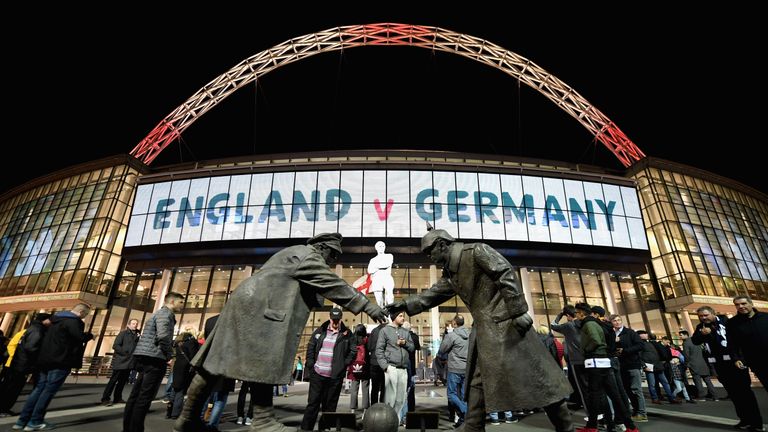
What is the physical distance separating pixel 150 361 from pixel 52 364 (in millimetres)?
2199

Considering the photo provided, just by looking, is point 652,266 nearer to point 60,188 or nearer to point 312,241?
point 312,241

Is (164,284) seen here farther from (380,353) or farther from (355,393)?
(380,353)

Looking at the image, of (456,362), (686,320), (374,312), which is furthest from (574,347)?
(686,320)

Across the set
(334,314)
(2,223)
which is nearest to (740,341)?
(334,314)

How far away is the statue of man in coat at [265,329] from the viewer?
366cm

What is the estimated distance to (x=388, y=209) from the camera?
1054 inches

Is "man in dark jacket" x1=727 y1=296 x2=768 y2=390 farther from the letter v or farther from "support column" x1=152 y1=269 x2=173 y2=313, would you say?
"support column" x1=152 y1=269 x2=173 y2=313

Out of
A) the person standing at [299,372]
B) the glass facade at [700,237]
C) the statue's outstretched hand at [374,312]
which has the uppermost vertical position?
the glass facade at [700,237]

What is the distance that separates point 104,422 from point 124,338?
2.89m

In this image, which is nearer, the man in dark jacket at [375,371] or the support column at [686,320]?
the man in dark jacket at [375,371]

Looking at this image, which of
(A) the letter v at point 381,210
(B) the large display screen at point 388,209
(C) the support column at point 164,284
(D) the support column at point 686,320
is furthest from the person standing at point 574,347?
(C) the support column at point 164,284

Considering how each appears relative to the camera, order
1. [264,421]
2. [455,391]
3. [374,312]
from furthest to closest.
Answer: [455,391]
[374,312]
[264,421]

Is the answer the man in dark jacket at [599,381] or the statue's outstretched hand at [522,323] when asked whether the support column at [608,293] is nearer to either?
the man in dark jacket at [599,381]

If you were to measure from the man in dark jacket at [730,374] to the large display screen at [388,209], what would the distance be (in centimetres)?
1836
